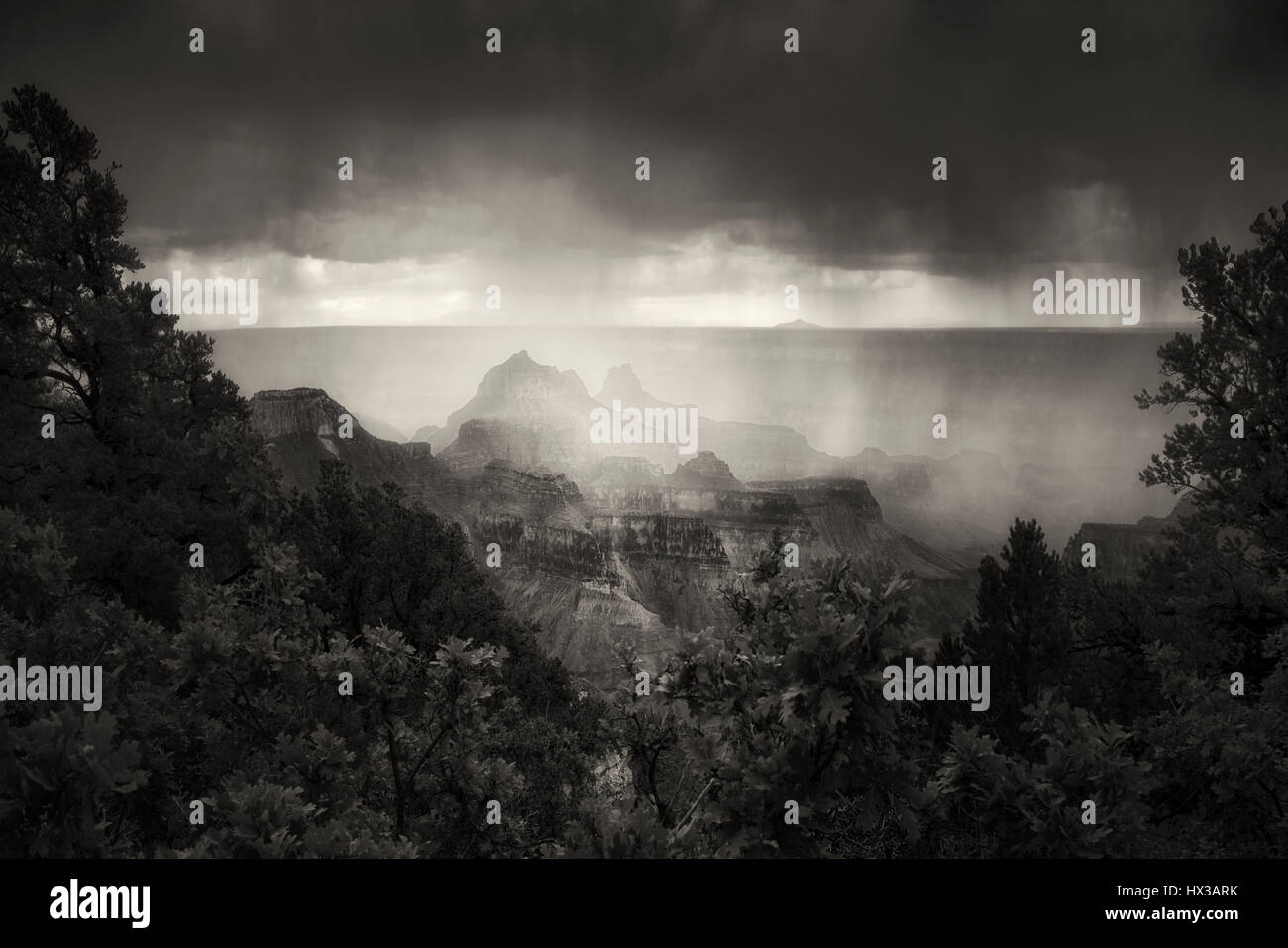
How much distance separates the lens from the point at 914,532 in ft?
340

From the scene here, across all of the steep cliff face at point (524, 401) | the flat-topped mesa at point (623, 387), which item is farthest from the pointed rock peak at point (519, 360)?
the flat-topped mesa at point (623, 387)

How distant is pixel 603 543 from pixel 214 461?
67191 mm

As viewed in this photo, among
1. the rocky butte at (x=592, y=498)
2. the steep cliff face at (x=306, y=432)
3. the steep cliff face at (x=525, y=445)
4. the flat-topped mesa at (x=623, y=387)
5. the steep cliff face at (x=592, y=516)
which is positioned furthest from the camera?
the flat-topped mesa at (x=623, y=387)

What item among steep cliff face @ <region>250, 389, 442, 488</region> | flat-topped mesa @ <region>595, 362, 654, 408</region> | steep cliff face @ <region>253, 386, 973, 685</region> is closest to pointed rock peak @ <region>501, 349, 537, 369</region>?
flat-topped mesa @ <region>595, 362, 654, 408</region>

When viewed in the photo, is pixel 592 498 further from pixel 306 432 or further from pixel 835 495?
pixel 306 432

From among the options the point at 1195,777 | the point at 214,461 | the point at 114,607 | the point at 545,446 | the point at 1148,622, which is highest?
the point at 545,446

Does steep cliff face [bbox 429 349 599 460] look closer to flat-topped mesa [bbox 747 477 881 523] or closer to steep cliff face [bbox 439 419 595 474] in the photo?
steep cliff face [bbox 439 419 595 474]

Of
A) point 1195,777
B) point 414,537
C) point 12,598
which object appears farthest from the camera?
point 414,537

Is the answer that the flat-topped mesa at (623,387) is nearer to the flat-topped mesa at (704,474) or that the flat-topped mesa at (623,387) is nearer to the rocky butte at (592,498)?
the rocky butte at (592,498)

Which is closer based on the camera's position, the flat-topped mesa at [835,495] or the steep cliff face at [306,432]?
the steep cliff face at [306,432]

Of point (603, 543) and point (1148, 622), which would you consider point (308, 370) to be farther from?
point (1148, 622)

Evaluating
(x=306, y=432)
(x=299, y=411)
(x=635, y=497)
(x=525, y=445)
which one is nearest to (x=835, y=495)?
(x=635, y=497)
